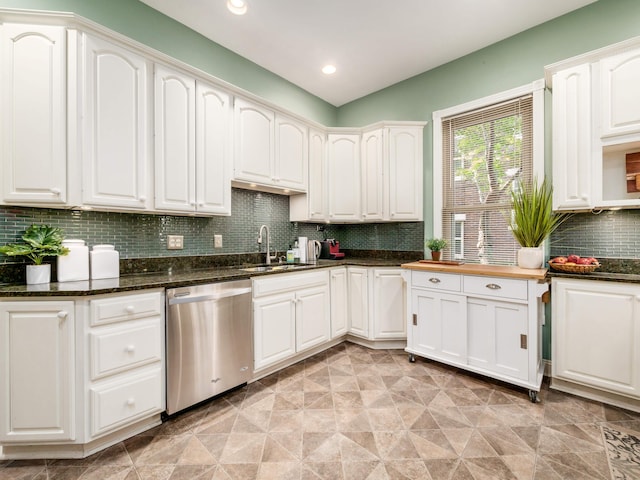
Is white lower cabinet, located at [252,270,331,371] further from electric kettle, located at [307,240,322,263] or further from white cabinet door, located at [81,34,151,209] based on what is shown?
white cabinet door, located at [81,34,151,209]

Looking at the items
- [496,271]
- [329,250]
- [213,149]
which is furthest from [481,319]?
[213,149]

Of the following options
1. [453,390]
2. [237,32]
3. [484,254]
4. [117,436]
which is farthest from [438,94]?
[117,436]

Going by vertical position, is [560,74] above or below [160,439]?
above

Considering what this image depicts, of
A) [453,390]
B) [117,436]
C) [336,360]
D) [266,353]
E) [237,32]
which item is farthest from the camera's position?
[336,360]

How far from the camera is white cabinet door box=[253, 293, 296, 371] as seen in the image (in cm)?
239

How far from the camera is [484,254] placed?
118 inches

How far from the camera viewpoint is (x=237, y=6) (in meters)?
2.33

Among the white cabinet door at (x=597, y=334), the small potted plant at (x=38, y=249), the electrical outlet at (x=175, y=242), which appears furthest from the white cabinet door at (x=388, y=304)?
the small potted plant at (x=38, y=249)

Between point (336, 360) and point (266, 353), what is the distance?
0.77 metres

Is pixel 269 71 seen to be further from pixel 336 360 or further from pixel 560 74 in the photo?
pixel 336 360

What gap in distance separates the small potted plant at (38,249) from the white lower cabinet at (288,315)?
1.26m

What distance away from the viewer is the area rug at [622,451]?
1.43 m

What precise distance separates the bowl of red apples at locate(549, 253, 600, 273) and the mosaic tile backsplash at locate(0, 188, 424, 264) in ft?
4.26

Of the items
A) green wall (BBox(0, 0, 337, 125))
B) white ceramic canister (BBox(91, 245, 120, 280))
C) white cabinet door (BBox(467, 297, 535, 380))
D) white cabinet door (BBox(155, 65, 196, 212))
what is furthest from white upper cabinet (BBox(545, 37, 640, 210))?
white ceramic canister (BBox(91, 245, 120, 280))
